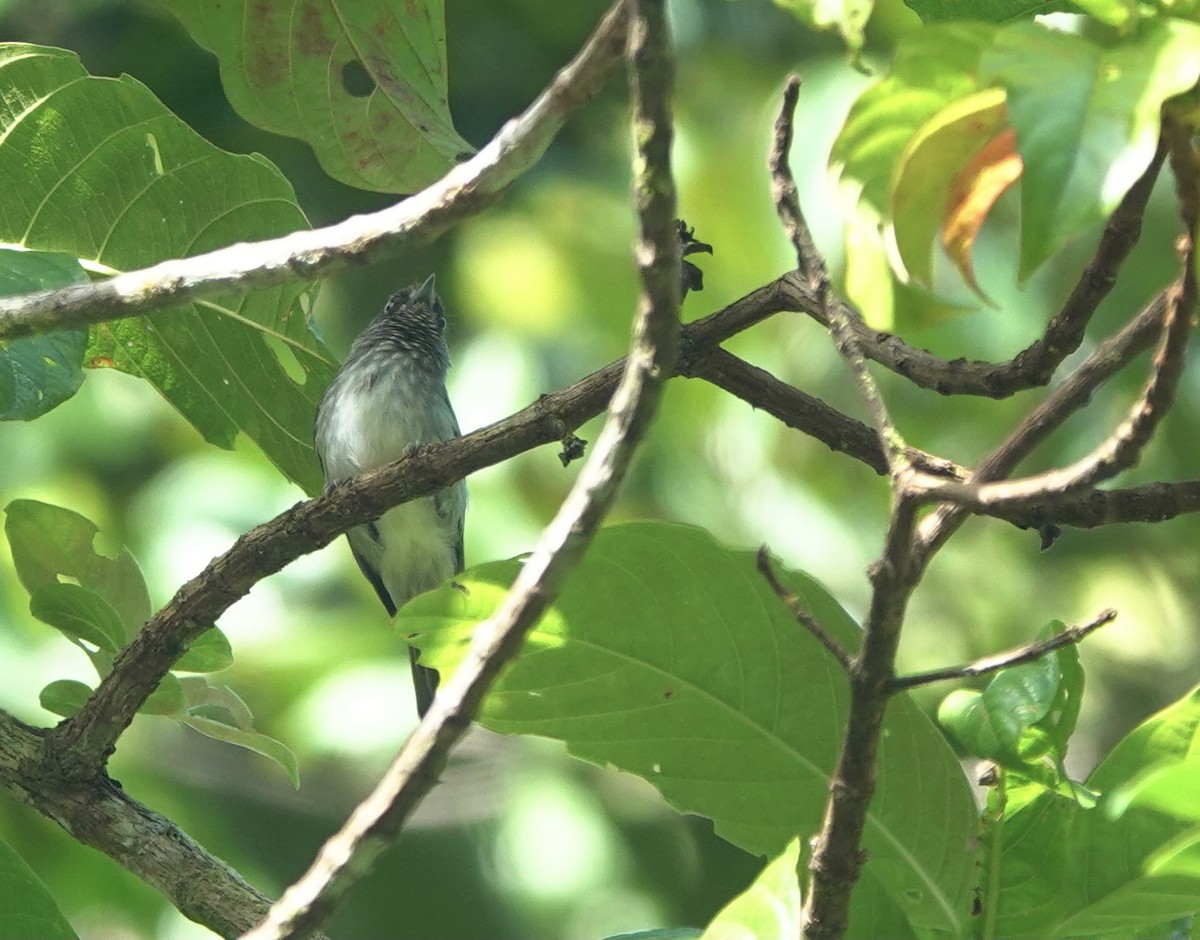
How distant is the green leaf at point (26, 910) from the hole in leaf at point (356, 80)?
1.33m

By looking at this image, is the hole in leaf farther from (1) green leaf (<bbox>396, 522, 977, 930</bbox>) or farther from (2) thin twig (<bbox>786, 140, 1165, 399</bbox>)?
(1) green leaf (<bbox>396, 522, 977, 930</bbox>)

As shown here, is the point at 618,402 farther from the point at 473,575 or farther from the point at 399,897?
the point at 399,897

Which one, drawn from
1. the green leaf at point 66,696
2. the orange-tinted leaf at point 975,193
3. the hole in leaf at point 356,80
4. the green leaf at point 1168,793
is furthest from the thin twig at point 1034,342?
the green leaf at point 66,696

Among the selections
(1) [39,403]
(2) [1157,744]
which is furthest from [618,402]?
(1) [39,403]

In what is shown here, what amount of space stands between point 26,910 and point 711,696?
3.18 feet

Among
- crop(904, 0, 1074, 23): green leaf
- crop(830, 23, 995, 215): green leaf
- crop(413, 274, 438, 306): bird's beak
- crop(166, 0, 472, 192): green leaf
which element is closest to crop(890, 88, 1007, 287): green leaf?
crop(830, 23, 995, 215): green leaf

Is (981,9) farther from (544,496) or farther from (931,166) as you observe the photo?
(544,496)

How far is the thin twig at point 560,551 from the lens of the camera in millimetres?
1365

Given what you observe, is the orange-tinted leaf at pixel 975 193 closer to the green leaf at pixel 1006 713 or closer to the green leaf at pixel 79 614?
the green leaf at pixel 1006 713

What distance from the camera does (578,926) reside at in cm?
616

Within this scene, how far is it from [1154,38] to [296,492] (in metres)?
4.77

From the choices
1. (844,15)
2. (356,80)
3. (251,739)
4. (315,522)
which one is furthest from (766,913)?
(356,80)

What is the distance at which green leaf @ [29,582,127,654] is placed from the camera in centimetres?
252

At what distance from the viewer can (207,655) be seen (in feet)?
8.54
